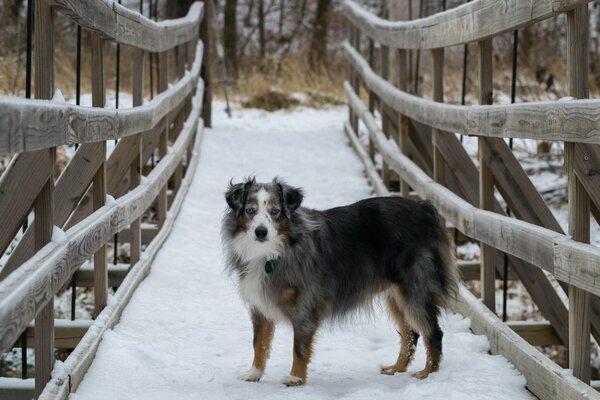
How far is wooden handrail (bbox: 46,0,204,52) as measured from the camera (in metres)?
3.96

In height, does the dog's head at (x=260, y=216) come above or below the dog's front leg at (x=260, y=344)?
above

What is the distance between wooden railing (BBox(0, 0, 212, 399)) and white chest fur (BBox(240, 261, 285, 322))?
0.77 meters

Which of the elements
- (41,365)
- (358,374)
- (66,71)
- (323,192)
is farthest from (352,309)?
(66,71)

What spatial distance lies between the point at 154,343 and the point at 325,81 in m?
10.9

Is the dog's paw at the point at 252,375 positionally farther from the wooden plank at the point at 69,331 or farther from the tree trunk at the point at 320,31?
the tree trunk at the point at 320,31

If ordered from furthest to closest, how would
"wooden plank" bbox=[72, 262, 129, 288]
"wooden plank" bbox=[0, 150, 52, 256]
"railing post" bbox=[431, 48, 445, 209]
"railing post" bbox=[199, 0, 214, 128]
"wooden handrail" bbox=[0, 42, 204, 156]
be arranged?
"railing post" bbox=[199, 0, 214, 128] → "wooden plank" bbox=[72, 262, 129, 288] → "railing post" bbox=[431, 48, 445, 209] → "wooden plank" bbox=[0, 150, 52, 256] → "wooden handrail" bbox=[0, 42, 204, 156]

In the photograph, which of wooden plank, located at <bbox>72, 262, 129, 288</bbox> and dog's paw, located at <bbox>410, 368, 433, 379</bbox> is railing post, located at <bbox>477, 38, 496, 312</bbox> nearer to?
dog's paw, located at <bbox>410, 368, 433, 379</bbox>

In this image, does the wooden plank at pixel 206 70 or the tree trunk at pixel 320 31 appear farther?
the tree trunk at pixel 320 31

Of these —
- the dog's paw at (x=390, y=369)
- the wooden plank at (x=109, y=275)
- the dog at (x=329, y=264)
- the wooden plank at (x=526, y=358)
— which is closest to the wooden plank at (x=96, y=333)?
the wooden plank at (x=109, y=275)

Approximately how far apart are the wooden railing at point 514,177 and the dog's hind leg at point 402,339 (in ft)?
1.45

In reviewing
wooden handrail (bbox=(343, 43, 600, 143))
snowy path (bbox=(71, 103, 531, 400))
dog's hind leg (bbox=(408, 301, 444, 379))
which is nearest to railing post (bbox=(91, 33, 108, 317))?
snowy path (bbox=(71, 103, 531, 400))

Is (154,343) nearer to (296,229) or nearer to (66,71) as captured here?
(296,229)

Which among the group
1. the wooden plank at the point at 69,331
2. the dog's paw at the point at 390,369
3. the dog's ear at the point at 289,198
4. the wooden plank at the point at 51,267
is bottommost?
the dog's paw at the point at 390,369

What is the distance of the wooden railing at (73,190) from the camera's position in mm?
2877
